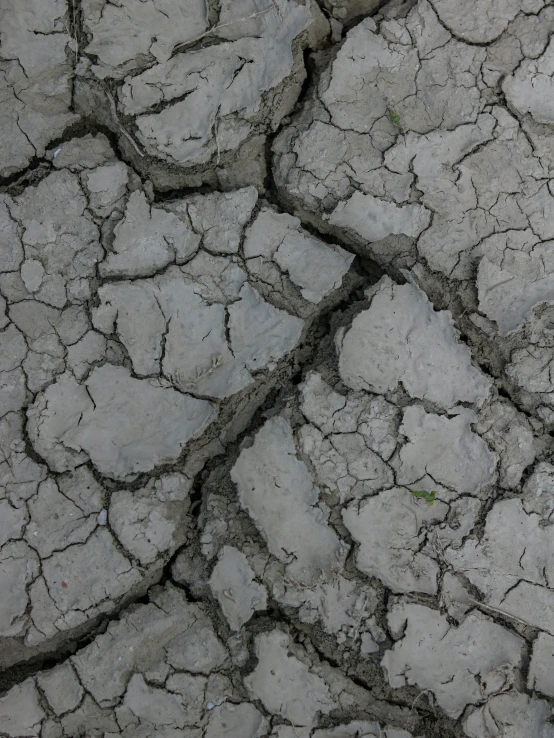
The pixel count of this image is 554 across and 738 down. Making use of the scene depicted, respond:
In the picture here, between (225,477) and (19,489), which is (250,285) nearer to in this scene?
(225,477)

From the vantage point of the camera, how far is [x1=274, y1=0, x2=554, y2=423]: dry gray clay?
2271 mm

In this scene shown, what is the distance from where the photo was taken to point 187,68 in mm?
2322

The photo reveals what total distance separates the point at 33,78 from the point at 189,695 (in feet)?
7.04

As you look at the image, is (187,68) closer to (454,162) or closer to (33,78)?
(33,78)

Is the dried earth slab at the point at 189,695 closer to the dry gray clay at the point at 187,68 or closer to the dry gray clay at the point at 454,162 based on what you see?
the dry gray clay at the point at 454,162

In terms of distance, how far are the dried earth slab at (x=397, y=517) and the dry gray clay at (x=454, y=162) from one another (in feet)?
0.49

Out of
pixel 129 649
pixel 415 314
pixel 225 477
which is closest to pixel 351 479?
pixel 225 477

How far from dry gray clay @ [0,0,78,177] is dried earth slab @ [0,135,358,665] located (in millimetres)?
144

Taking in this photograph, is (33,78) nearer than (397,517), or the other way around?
(397,517)

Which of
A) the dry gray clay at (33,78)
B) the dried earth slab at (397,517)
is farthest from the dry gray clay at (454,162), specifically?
the dry gray clay at (33,78)

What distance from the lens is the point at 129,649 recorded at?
2.24 metres

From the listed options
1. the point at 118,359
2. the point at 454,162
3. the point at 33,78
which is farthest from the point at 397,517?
the point at 33,78

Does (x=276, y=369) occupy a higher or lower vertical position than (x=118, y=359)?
higher

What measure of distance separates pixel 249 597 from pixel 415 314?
107 centimetres
